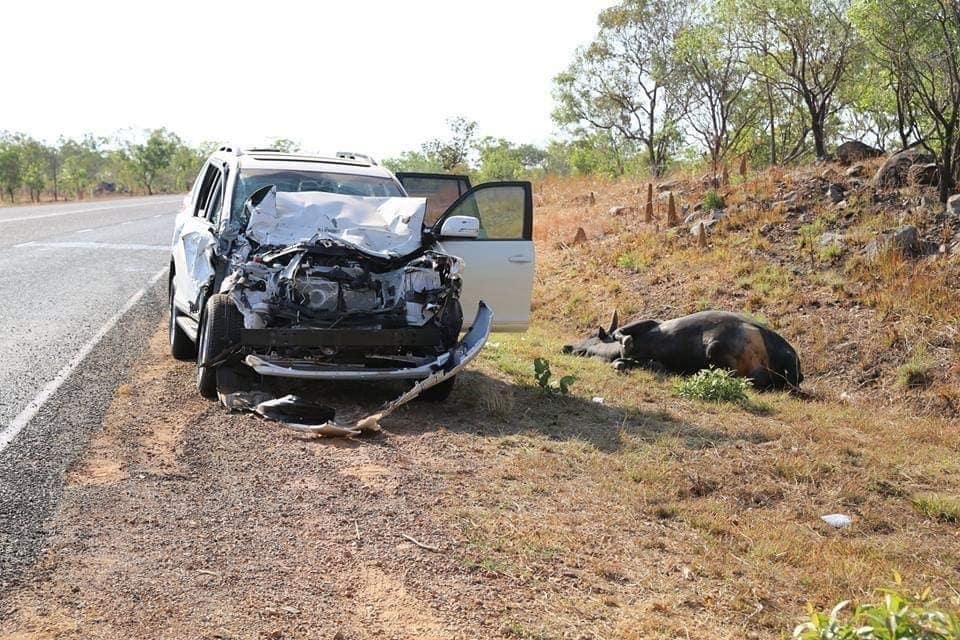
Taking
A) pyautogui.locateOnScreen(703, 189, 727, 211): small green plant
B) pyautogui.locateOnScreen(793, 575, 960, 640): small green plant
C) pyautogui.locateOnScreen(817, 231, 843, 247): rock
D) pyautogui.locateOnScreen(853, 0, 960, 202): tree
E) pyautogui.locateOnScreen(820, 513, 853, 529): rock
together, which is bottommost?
pyautogui.locateOnScreen(820, 513, 853, 529): rock

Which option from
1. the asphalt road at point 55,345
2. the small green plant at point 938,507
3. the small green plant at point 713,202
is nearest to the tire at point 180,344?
the asphalt road at point 55,345

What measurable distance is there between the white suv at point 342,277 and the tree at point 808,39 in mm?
11285

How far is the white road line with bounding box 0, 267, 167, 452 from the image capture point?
629cm

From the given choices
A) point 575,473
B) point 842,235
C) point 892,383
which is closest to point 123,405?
point 575,473

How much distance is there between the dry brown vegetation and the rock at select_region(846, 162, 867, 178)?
653 centimetres

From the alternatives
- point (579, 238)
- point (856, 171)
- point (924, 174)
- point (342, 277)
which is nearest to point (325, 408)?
point (342, 277)

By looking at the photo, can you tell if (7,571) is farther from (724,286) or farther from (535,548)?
(724,286)

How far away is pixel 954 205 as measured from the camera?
1333 centimetres

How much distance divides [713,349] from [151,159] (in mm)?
52778

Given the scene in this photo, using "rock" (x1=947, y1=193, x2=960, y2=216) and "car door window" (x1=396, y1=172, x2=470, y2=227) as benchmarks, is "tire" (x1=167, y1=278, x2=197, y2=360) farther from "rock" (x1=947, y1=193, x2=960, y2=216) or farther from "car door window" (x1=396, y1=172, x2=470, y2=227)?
"rock" (x1=947, y1=193, x2=960, y2=216)

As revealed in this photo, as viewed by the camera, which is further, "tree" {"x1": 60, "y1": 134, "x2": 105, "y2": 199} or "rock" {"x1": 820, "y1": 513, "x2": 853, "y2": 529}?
"tree" {"x1": 60, "y1": 134, "x2": 105, "y2": 199}

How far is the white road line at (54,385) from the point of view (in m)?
6.29

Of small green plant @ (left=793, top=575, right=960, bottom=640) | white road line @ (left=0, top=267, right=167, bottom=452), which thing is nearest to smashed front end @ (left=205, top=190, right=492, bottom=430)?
white road line @ (left=0, top=267, right=167, bottom=452)

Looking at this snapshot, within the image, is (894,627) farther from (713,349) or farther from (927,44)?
(927,44)
